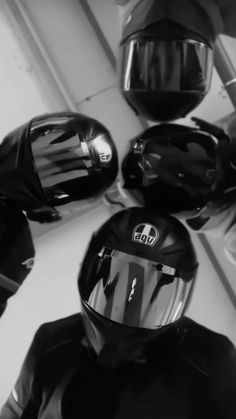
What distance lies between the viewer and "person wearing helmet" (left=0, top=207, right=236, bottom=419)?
548 mm

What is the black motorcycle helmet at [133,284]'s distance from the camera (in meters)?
0.54

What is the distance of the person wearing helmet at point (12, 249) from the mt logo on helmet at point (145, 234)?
0.16m

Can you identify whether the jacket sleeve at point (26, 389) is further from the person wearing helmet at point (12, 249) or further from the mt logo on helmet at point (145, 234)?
the mt logo on helmet at point (145, 234)

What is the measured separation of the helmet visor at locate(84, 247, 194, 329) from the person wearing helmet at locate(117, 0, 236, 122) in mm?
221

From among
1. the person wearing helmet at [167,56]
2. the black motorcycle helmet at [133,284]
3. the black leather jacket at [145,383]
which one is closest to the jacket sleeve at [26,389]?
the black leather jacket at [145,383]

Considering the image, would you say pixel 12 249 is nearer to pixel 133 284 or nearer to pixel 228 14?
pixel 133 284

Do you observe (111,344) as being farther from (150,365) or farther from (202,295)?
(202,295)

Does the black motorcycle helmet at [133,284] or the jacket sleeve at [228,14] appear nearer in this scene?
the black motorcycle helmet at [133,284]

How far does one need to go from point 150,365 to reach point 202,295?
543 millimetres

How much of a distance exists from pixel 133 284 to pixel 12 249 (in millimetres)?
175

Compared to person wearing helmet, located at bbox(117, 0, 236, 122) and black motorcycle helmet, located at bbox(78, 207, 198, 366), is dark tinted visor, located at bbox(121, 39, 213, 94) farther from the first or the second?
black motorcycle helmet, located at bbox(78, 207, 198, 366)

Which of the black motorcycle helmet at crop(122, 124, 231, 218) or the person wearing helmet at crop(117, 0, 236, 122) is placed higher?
the person wearing helmet at crop(117, 0, 236, 122)

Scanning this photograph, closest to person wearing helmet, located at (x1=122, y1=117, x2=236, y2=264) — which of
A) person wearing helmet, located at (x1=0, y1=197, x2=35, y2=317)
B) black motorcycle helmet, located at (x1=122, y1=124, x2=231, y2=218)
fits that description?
black motorcycle helmet, located at (x1=122, y1=124, x2=231, y2=218)

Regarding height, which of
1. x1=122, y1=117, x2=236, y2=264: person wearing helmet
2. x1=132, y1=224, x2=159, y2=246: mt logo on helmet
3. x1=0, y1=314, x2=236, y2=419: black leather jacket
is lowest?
x1=0, y1=314, x2=236, y2=419: black leather jacket
